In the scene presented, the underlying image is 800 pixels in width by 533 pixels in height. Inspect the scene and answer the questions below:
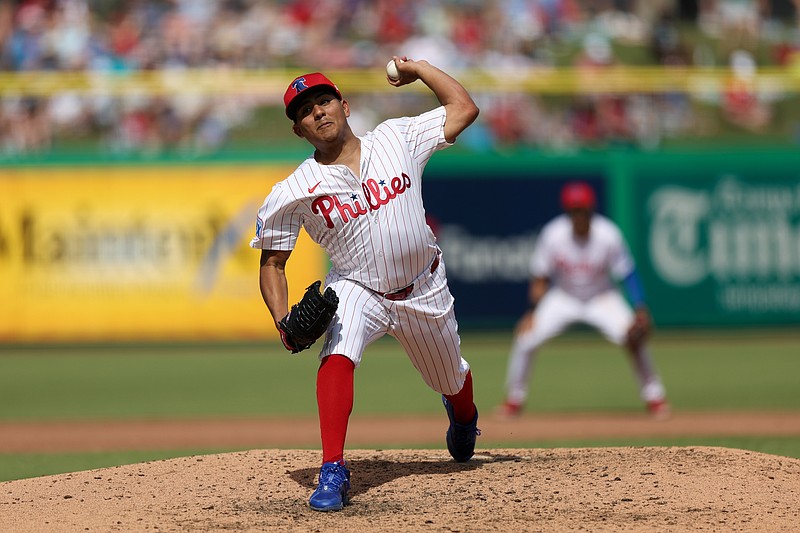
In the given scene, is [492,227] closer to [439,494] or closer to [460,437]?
[460,437]

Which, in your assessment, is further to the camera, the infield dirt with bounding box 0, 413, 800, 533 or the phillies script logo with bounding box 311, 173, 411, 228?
the phillies script logo with bounding box 311, 173, 411, 228

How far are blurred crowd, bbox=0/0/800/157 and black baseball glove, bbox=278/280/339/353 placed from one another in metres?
9.27

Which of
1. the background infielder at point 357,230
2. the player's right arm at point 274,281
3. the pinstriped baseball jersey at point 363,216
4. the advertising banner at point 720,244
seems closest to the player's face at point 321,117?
the background infielder at point 357,230

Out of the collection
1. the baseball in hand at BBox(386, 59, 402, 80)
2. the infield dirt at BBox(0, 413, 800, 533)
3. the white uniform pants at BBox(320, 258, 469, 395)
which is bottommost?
the infield dirt at BBox(0, 413, 800, 533)

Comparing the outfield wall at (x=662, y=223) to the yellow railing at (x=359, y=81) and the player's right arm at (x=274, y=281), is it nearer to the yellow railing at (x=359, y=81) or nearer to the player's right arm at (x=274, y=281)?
the yellow railing at (x=359, y=81)

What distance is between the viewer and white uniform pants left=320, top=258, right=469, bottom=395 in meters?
5.34

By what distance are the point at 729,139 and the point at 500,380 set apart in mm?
5222

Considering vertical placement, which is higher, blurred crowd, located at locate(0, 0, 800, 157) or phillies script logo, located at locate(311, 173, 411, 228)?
blurred crowd, located at locate(0, 0, 800, 157)

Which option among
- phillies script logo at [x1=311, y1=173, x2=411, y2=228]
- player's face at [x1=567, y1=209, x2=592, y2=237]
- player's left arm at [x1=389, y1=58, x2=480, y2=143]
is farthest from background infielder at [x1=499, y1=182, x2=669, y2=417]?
phillies script logo at [x1=311, y1=173, x2=411, y2=228]

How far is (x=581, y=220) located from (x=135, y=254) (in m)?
6.03

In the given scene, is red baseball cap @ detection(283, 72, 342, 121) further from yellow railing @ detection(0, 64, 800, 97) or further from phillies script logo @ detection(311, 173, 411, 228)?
yellow railing @ detection(0, 64, 800, 97)

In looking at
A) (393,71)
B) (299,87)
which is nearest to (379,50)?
(393,71)

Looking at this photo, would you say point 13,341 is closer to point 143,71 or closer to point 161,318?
point 161,318

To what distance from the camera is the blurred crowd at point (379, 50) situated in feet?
46.6
